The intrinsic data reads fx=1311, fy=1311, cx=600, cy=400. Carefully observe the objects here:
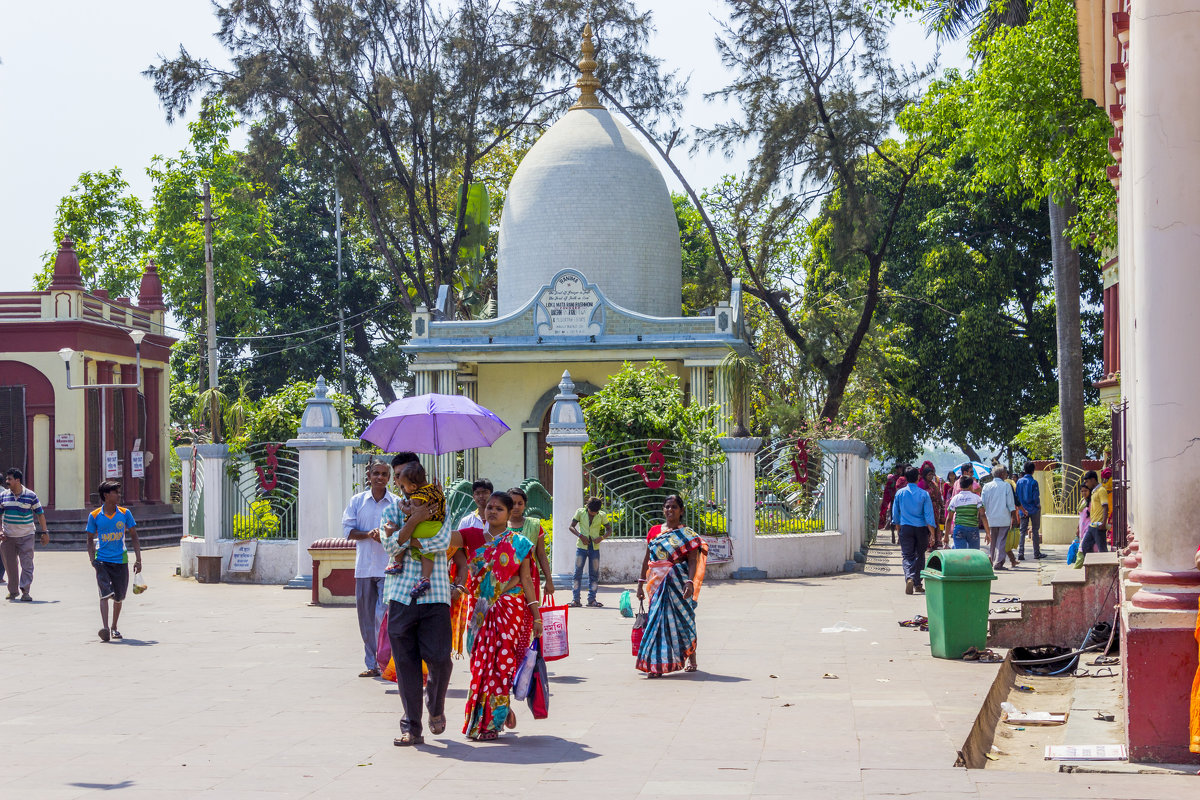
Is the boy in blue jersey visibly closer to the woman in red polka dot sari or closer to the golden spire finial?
the woman in red polka dot sari

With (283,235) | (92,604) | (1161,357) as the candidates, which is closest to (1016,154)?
(1161,357)

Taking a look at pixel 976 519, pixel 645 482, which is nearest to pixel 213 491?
pixel 645 482

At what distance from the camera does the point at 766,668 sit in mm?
10758

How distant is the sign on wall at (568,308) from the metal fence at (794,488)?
19.5ft

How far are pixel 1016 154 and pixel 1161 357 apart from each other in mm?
12037

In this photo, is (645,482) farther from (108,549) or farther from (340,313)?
(340,313)

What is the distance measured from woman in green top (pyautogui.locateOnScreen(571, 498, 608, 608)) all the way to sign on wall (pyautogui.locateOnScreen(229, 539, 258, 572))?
5594 millimetres

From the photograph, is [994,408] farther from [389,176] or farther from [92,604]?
[92,604]

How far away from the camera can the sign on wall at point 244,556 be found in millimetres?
19219

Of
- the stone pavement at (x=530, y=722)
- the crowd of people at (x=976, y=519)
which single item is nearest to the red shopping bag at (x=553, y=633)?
the stone pavement at (x=530, y=722)

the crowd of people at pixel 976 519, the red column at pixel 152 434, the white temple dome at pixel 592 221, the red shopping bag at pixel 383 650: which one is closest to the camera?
the red shopping bag at pixel 383 650

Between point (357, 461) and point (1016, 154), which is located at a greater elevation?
point (1016, 154)

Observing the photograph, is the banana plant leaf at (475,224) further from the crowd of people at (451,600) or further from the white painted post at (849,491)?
the crowd of people at (451,600)

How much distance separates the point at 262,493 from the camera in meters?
19.4
